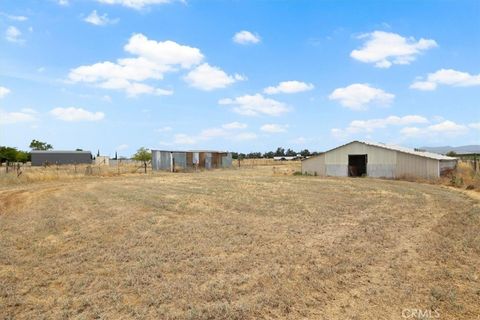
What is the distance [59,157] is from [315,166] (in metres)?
55.7

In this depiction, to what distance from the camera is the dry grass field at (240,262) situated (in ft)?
20.7

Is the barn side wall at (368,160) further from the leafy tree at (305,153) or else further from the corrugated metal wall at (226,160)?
the leafy tree at (305,153)

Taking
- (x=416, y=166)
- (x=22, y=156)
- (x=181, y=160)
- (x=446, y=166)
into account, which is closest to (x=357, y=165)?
(x=416, y=166)

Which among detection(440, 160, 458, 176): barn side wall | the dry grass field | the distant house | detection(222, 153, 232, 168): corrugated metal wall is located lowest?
the dry grass field

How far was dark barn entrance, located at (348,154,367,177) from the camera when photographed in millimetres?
37625

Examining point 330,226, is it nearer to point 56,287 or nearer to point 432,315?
point 432,315

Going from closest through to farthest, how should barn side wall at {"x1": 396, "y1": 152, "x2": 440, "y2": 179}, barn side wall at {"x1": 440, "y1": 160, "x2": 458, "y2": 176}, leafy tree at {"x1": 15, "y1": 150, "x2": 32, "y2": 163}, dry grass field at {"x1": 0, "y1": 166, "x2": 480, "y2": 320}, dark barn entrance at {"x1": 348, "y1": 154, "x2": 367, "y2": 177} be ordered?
dry grass field at {"x1": 0, "y1": 166, "x2": 480, "y2": 320} → barn side wall at {"x1": 396, "y1": 152, "x2": 440, "y2": 179} → barn side wall at {"x1": 440, "y1": 160, "x2": 458, "y2": 176} → dark barn entrance at {"x1": 348, "y1": 154, "x2": 367, "y2": 177} → leafy tree at {"x1": 15, "y1": 150, "x2": 32, "y2": 163}

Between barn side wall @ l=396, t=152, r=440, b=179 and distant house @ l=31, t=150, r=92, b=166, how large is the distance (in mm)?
58438

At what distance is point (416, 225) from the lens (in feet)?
40.7

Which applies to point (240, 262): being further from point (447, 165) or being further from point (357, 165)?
point (357, 165)

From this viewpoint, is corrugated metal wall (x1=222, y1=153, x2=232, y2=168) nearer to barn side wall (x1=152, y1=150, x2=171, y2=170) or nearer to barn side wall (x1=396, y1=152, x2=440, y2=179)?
barn side wall (x1=152, y1=150, x2=171, y2=170)

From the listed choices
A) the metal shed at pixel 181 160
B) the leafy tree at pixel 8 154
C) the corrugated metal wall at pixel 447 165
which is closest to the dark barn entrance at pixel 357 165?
the corrugated metal wall at pixel 447 165

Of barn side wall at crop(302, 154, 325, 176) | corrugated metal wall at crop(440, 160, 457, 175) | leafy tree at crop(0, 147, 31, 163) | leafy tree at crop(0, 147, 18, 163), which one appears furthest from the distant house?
corrugated metal wall at crop(440, 160, 457, 175)

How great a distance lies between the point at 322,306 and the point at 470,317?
2.20 metres
